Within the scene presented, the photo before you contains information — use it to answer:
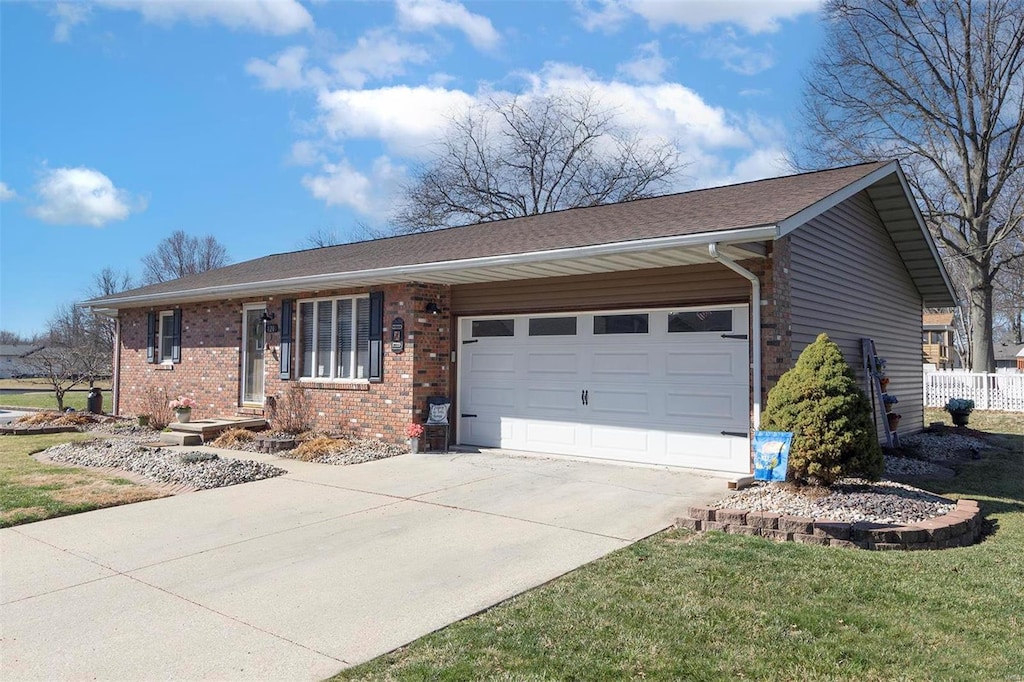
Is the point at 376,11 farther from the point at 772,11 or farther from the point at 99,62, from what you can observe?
the point at 772,11

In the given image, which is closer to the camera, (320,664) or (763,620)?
(320,664)

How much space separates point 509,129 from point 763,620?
29.7 meters

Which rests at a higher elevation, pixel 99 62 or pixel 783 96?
pixel 783 96

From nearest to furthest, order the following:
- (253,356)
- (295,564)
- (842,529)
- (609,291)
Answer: (295,564)
(842,529)
(609,291)
(253,356)

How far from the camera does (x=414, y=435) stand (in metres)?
10.4

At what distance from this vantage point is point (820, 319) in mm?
9125

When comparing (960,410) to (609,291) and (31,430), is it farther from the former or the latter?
(31,430)

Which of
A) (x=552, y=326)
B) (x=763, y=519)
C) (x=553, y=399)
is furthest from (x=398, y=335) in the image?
(x=763, y=519)

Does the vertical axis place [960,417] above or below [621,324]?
below

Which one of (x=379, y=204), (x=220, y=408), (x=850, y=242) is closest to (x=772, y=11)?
(x=850, y=242)

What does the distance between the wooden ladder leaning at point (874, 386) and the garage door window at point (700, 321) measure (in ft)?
11.5

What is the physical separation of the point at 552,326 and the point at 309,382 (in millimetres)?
4809

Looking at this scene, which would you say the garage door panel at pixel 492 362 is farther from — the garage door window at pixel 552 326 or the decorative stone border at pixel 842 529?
the decorative stone border at pixel 842 529

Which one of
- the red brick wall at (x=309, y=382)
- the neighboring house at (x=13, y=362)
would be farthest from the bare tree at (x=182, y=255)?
the red brick wall at (x=309, y=382)
